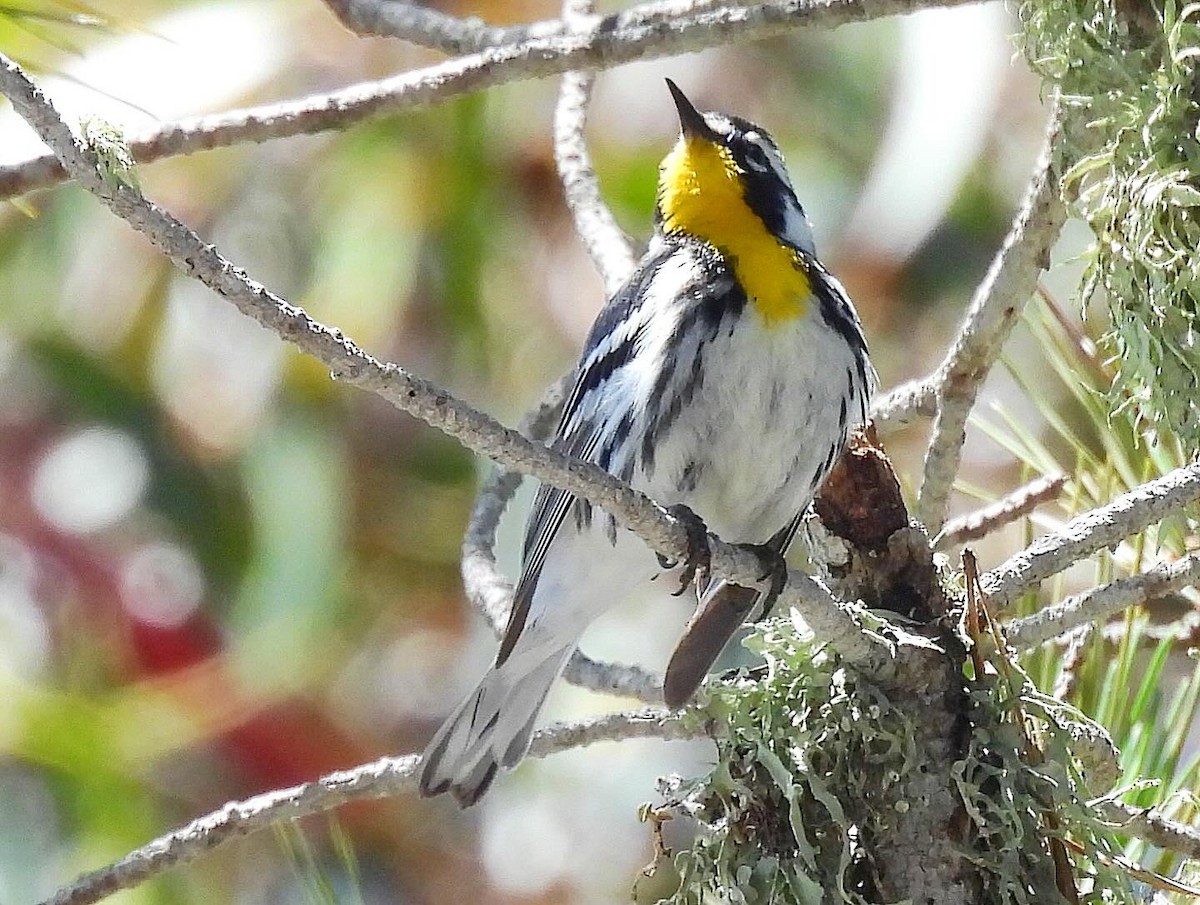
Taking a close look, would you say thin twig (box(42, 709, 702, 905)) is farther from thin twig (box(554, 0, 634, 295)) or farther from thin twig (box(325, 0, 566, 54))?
thin twig (box(325, 0, 566, 54))

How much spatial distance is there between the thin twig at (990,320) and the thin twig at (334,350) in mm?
568

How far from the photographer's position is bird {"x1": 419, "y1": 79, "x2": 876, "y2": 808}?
5.98 ft

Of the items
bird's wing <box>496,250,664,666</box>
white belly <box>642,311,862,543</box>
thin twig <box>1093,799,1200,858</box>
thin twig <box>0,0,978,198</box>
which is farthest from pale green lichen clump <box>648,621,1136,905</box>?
thin twig <box>0,0,978,198</box>

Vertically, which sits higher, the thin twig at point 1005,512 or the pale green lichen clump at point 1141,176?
the pale green lichen clump at point 1141,176

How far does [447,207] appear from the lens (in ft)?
11.7

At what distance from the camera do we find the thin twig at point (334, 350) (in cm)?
104

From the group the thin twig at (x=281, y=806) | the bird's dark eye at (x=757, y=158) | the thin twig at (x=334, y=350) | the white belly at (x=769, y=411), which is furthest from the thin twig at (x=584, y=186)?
the thin twig at (x=334, y=350)

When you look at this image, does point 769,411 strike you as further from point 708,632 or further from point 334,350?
point 334,350

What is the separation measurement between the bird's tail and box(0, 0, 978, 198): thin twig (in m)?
0.69

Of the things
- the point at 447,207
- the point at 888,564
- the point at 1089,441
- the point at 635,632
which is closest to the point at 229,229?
the point at 447,207

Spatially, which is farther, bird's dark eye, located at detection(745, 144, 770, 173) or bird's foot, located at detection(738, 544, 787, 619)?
bird's dark eye, located at detection(745, 144, 770, 173)

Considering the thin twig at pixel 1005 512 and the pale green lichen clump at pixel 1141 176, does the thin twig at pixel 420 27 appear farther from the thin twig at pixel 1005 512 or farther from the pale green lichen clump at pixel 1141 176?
the thin twig at pixel 1005 512

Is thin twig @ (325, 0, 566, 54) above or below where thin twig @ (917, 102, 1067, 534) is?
above

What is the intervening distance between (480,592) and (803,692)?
0.54m
